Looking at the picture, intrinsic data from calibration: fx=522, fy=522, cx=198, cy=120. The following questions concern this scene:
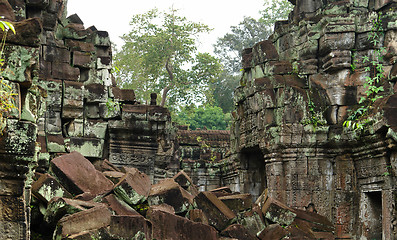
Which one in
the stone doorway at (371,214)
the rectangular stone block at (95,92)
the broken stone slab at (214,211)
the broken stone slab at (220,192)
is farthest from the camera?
the stone doorway at (371,214)

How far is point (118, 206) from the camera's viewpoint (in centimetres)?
594

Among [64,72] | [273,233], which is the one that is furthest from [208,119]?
[273,233]

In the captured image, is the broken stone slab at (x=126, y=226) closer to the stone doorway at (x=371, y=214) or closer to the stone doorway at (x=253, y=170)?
the stone doorway at (x=371, y=214)

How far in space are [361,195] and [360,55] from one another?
2597 mm

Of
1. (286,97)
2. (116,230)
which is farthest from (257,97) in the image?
(116,230)

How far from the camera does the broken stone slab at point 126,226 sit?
5.48 metres

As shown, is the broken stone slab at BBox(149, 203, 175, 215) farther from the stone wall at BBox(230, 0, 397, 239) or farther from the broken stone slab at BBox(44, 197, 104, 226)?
the stone wall at BBox(230, 0, 397, 239)

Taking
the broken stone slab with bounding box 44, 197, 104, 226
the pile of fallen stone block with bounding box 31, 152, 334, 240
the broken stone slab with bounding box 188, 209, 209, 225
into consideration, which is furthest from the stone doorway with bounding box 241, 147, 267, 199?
the broken stone slab with bounding box 44, 197, 104, 226

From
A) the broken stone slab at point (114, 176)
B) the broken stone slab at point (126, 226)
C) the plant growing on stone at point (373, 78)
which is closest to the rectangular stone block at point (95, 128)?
the broken stone slab at point (114, 176)

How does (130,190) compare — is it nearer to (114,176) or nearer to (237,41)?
(114,176)

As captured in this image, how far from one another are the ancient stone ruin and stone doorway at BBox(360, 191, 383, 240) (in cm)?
2

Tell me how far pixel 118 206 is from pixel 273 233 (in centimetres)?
223

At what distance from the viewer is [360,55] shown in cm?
978

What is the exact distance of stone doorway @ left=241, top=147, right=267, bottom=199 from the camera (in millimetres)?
12297
